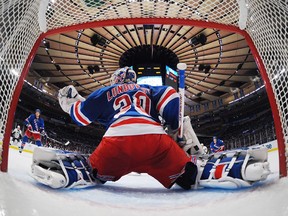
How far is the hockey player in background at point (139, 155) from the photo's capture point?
4.16ft

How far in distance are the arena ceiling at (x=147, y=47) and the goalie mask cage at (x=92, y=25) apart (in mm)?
5391

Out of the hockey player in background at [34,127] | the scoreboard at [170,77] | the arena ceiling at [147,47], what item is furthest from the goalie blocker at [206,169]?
the scoreboard at [170,77]

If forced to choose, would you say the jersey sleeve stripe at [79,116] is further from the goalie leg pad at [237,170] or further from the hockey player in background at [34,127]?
the hockey player in background at [34,127]

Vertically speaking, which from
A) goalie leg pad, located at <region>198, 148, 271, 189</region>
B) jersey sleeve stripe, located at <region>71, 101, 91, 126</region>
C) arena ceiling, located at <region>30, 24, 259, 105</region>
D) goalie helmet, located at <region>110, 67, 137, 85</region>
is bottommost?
goalie leg pad, located at <region>198, 148, 271, 189</region>

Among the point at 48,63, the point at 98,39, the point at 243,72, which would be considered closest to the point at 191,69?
the point at 243,72

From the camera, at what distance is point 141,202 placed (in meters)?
1.20

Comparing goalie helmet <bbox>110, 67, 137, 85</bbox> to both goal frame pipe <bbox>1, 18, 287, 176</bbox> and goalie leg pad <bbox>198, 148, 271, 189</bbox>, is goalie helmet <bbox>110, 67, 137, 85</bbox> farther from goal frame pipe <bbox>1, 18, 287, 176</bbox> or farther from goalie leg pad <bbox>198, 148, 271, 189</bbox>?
goalie leg pad <bbox>198, 148, 271, 189</bbox>

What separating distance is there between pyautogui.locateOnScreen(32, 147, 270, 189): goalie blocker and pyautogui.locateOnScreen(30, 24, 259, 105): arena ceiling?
19.6 feet

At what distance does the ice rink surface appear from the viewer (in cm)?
86

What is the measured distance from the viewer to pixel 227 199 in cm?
112

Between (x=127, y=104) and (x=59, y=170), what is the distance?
0.56 metres

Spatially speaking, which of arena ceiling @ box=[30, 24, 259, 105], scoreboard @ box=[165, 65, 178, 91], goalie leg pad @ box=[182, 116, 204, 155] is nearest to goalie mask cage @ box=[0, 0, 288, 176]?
goalie leg pad @ box=[182, 116, 204, 155]

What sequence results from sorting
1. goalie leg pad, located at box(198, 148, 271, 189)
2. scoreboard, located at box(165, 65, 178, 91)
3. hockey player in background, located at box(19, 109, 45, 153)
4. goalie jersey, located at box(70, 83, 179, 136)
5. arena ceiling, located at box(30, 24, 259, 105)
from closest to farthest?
goalie leg pad, located at box(198, 148, 271, 189), goalie jersey, located at box(70, 83, 179, 136), hockey player in background, located at box(19, 109, 45, 153), arena ceiling, located at box(30, 24, 259, 105), scoreboard, located at box(165, 65, 178, 91)

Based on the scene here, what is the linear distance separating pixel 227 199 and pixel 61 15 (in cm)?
154
